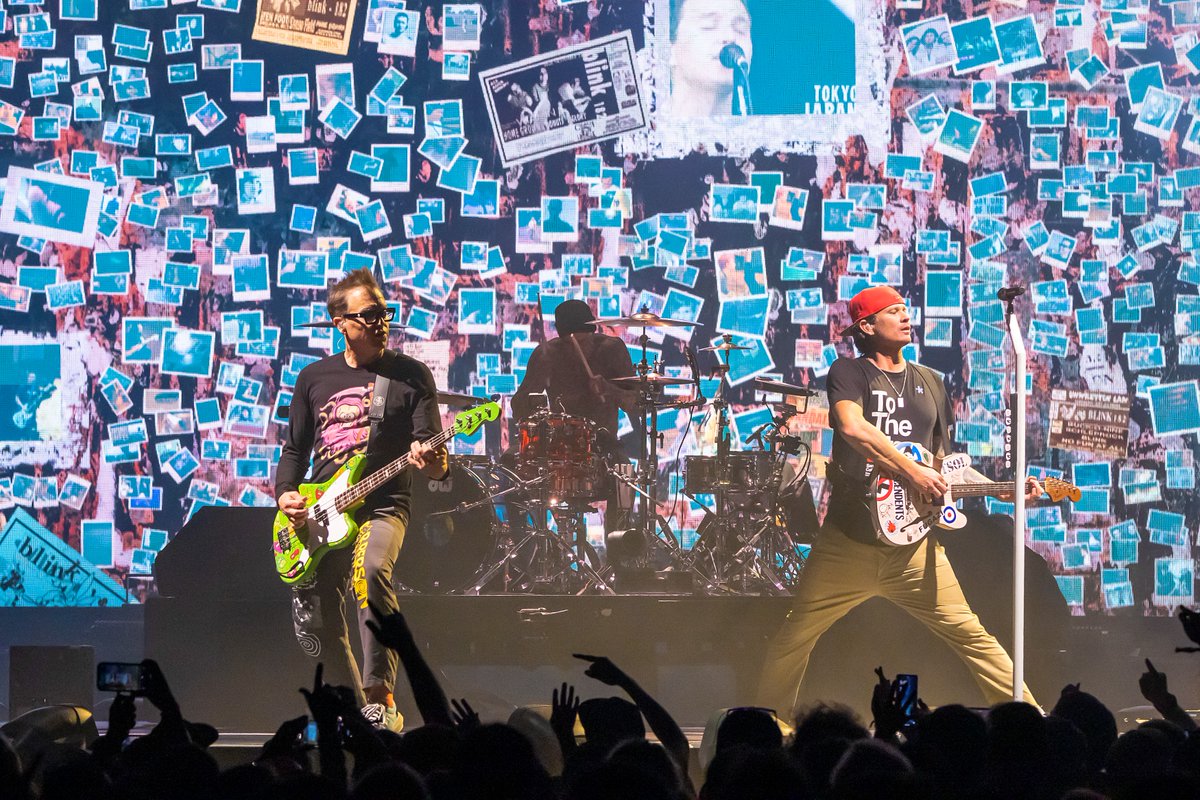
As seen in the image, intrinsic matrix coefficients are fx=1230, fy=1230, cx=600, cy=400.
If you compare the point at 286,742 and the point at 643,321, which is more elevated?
the point at 643,321

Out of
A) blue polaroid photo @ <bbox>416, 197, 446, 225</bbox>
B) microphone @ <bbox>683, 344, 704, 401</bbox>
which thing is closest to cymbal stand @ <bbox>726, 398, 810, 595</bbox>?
microphone @ <bbox>683, 344, 704, 401</bbox>

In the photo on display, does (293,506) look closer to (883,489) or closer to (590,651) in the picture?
(590,651)

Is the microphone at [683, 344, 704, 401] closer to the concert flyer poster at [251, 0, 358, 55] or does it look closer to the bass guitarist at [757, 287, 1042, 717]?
the bass guitarist at [757, 287, 1042, 717]

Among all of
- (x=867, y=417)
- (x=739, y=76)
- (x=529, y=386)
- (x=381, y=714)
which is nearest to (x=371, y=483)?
(x=381, y=714)

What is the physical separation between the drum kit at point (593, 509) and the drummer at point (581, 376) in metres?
0.08

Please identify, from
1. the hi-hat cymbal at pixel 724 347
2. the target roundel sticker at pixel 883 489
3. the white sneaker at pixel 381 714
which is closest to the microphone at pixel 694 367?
the hi-hat cymbal at pixel 724 347

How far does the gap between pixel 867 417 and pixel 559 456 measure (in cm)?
168

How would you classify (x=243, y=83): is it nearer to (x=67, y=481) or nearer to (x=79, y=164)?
(x=79, y=164)

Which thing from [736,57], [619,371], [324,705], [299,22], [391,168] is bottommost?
[324,705]

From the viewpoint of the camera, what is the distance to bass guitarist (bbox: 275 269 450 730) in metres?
4.97

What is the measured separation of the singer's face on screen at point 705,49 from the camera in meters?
6.70

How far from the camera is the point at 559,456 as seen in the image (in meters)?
6.29

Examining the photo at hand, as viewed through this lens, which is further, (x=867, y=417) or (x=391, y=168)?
(x=391, y=168)

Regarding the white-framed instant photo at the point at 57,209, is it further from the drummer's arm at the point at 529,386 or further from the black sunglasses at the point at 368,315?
the drummer's arm at the point at 529,386
